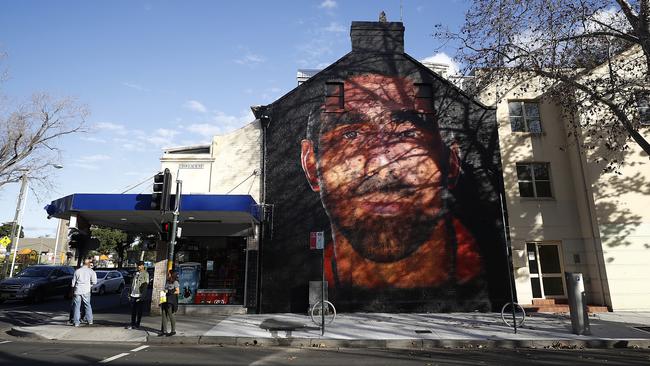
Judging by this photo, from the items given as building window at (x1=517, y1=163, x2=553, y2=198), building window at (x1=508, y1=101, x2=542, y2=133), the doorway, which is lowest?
the doorway

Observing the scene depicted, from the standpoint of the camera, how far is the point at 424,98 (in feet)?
51.0

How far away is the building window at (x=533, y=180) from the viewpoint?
15.3m

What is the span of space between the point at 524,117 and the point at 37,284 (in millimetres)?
22674

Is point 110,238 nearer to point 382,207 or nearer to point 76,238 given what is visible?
point 76,238

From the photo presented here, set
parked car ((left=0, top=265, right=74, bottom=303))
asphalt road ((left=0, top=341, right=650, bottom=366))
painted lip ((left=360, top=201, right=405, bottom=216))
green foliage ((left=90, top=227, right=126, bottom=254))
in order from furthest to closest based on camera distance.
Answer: green foliage ((left=90, top=227, right=126, bottom=254)) → parked car ((left=0, top=265, right=74, bottom=303)) → painted lip ((left=360, top=201, right=405, bottom=216)) → asphalt road ((left=0, top=341, right=650, bottom=366))

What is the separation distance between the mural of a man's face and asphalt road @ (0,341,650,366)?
225 inches

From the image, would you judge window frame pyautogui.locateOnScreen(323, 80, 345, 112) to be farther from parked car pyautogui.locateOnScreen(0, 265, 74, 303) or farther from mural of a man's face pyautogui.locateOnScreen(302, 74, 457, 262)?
parked car pyautogui.locateOnScreen(0, 265, 74, 303)

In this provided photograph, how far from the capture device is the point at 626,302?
13.5 metres

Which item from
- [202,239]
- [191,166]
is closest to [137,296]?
[202,239]

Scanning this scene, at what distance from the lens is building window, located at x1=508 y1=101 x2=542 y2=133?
1589 centimetres

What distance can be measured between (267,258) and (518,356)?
869 cm

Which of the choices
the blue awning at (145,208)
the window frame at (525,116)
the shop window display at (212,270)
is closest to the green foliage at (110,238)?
the blue awning at (145,208)

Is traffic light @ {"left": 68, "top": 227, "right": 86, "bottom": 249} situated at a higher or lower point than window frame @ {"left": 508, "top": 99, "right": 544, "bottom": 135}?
lower

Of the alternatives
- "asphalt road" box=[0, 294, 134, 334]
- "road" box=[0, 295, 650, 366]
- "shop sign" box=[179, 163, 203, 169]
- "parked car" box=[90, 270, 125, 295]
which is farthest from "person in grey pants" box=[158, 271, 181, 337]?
"parked car" box=[90, 270, 125, 295]
